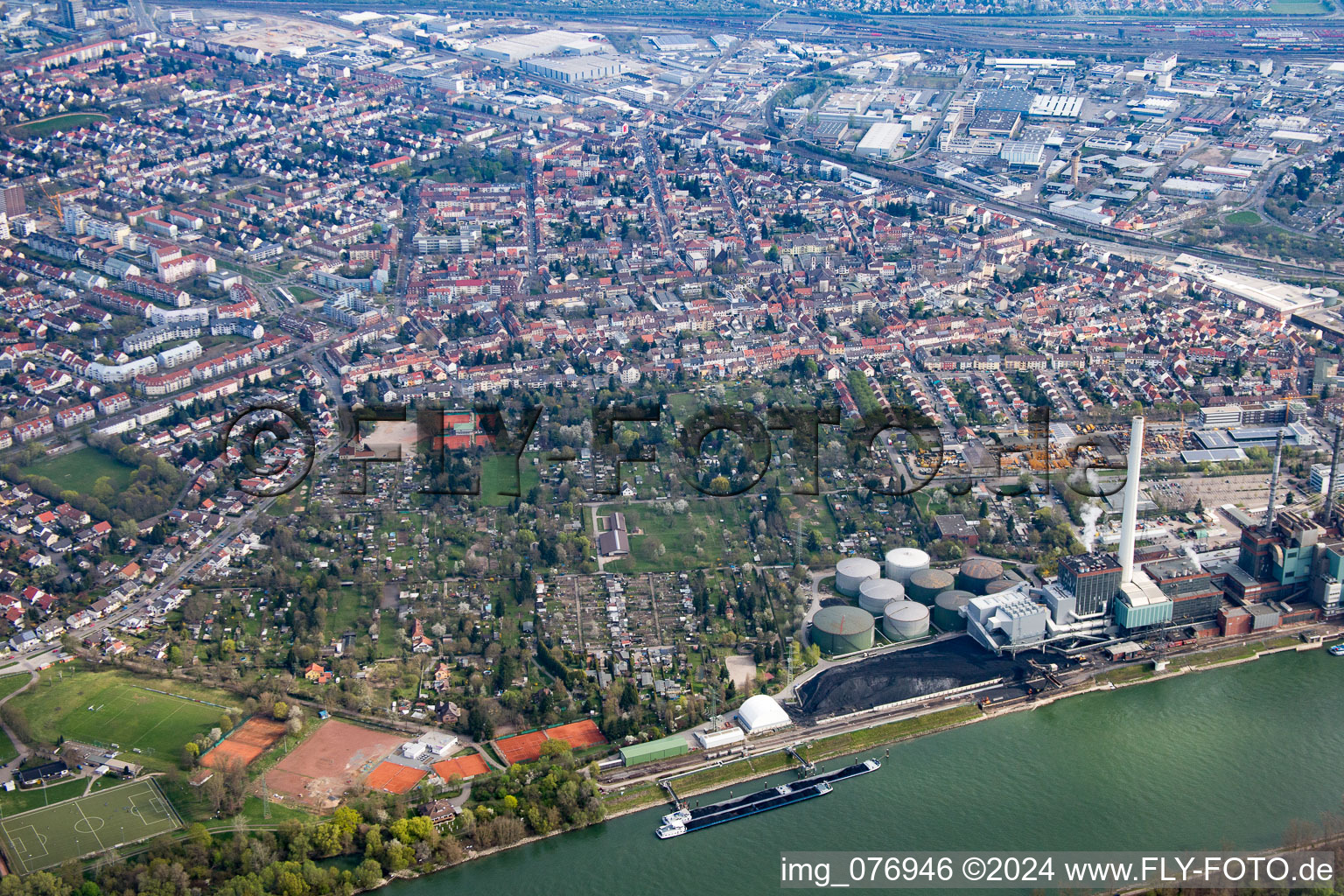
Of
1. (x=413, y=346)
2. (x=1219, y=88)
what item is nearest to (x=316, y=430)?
(x=413, y=346)

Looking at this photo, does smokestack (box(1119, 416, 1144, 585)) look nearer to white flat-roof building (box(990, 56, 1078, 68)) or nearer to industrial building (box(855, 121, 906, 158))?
industrial building (box(855, 121, 906, 158))

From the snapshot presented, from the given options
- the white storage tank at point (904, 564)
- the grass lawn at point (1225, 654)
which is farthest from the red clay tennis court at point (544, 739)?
the grass lawn at point (1225, 654)

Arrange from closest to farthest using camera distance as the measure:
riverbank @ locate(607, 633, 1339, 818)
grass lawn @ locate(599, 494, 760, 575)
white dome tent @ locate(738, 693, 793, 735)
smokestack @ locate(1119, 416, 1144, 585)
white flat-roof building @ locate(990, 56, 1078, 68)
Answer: riverbank @ locate(607, 633, 1339, 818)
white dome tent @ locate(738, 693, 793, 735)
smokestack @ locate(1119, 416, 1144, 585)
grass lawn @ locate(599, 494, 760, 575)
white flat-roof building @ locate(990, 56, 1078, 68)

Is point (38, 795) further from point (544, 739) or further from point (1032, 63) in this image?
point (1032, 63)

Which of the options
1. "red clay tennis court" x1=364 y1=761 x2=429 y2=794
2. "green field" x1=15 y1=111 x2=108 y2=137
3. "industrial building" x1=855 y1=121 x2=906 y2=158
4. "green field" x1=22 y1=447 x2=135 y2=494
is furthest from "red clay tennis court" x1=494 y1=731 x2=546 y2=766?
"green field" x1=15 y1=111 x2=108 y2=137

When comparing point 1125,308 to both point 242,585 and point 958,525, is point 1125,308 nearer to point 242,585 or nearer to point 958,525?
point 958,525

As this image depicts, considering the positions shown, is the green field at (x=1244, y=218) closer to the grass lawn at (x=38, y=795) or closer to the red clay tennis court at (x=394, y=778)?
the red clay tennis court at (x=394, y=778)

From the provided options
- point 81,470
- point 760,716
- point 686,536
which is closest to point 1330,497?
point 686,536
